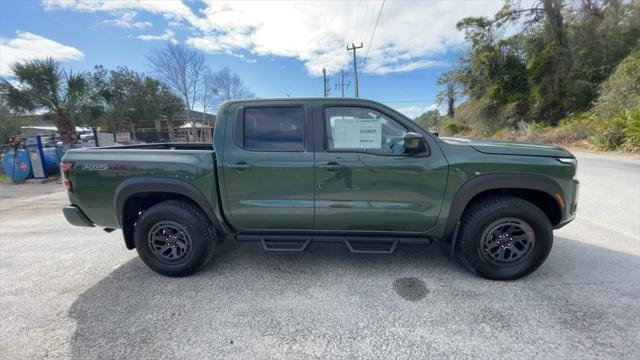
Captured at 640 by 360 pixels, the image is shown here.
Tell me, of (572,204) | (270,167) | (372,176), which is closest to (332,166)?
(372,176)

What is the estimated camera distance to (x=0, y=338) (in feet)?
6.92

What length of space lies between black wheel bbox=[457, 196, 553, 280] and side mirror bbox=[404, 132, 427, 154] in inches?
31.6

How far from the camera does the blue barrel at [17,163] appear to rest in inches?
364

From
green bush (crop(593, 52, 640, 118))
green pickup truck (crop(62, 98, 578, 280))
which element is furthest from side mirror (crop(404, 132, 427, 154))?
green bush (crop(593, 52, 640, 118))

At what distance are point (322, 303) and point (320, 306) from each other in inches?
1.6

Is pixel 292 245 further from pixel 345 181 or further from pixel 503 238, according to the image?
Result: pixel 503 238

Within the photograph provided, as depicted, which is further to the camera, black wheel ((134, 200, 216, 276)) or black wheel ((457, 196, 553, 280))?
black wheel ((134, 200, 216, 276))

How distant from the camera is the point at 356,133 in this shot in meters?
2.70

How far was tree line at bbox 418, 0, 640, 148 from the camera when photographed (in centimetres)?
1516

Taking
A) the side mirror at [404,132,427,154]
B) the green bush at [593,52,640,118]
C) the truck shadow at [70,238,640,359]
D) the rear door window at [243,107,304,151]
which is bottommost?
the truck shadow at [70,238,640,359]

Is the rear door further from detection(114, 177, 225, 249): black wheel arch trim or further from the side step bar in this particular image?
detection(114, 177, 225, 249): black wheel arch trim

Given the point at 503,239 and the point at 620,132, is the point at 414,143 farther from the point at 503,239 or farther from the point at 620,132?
the point at 620,132

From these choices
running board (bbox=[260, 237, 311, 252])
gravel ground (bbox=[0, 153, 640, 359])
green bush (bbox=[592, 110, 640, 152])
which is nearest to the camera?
gravel ground (bbox=[0, 153, 640, 359])

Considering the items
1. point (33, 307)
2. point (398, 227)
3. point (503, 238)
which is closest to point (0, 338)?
point (33, 307)
